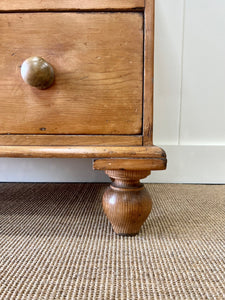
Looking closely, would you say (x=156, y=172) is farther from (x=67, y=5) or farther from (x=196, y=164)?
(x=67, y=5)

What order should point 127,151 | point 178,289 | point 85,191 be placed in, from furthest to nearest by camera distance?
point 85,191, point 127,151, point 178,289

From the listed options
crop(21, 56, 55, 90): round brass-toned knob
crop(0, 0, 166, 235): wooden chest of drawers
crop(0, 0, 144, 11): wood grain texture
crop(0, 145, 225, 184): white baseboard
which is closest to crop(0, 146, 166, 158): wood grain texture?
crop(0, 0, 166, 235): wooden chest of drawers

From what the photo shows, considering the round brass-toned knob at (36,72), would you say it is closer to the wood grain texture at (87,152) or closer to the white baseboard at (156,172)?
the wood grain texture at (87,152)

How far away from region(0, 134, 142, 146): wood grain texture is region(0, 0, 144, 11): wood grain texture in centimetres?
22

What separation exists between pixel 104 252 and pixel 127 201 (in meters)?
0.09

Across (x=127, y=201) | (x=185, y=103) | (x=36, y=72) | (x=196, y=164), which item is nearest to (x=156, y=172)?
(x=196, y=164)

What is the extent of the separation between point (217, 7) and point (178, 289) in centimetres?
88

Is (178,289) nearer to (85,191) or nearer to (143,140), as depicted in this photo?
(143,140)

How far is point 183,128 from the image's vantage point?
0.91 m

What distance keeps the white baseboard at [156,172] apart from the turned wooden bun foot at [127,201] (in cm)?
45

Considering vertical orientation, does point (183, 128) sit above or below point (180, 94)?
below

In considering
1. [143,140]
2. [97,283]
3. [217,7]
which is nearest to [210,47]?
[217,7]

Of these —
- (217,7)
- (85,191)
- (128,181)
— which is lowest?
(85,191)

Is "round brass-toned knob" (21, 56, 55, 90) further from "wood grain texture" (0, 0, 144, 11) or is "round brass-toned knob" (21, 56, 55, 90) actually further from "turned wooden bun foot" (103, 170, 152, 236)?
"turned wooden bun foot" (103, 170, 152, 236)
